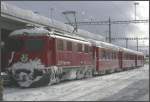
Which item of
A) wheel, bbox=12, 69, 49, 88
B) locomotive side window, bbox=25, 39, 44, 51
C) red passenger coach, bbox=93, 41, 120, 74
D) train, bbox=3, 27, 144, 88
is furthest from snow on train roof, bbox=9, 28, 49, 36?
red passenger coach, bbox=93, 41, 120, 74

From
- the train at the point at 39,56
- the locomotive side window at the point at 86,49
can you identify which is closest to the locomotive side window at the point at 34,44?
the train at the point at 39,56

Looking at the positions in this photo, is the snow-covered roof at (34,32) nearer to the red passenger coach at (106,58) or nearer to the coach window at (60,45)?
the coach window at (60,45)

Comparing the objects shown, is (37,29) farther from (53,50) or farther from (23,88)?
(23,88)

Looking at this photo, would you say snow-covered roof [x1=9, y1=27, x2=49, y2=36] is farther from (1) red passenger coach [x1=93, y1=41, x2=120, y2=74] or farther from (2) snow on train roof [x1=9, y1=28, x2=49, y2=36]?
(1) red passenger coach [x1=93, y1=41, x2=120, y2=74]

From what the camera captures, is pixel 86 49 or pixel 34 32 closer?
pixel 34 32

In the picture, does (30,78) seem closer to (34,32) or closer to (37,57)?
(37,57)

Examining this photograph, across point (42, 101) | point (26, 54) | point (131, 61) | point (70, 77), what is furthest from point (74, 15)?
point (42, 101)

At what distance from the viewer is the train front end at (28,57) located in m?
24.0

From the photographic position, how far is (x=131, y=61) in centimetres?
6134

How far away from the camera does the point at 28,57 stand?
24484 millimetres

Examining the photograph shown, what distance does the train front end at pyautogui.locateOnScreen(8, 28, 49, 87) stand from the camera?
2395cm

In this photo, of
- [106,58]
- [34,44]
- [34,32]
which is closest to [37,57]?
[34,44]

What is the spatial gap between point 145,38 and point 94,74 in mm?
53644

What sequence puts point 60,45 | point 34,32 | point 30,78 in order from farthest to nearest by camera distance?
A: point 60,45, point 34,32, point 30,78
